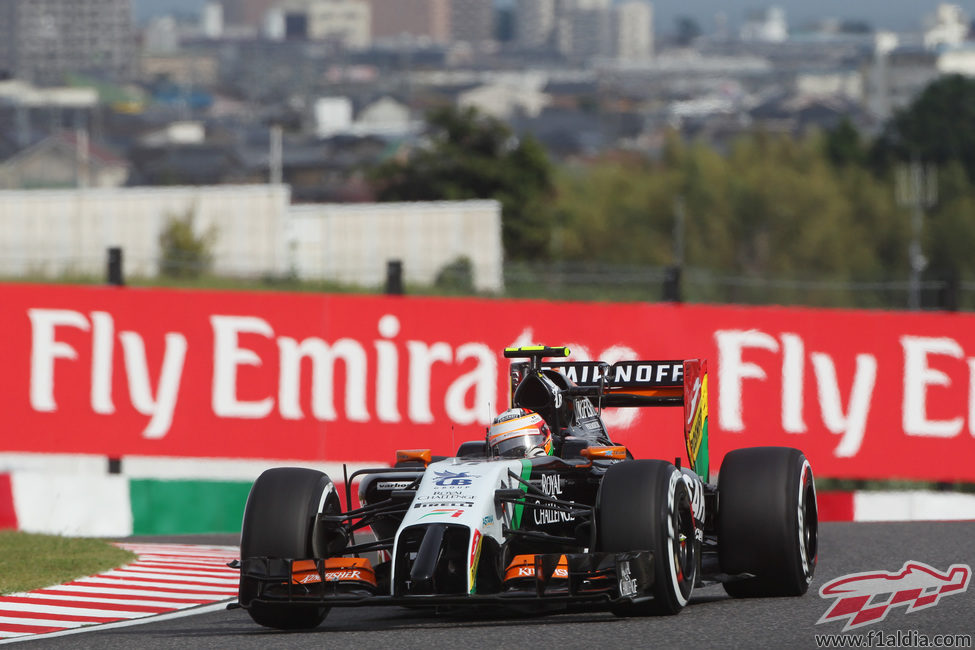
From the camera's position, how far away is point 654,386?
10430mm

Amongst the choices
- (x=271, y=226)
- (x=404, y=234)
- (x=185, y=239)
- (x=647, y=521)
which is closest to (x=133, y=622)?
(x=647, y=521)

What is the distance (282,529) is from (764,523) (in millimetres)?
2449

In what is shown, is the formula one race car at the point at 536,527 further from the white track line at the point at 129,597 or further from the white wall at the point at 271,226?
the white wall at the point at 271,226

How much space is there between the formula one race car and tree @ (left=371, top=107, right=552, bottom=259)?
196ft

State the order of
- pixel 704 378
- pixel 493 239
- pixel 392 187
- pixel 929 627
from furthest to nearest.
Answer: pixel 392 187
pixel 493 239
pixel 704 378
pixel 929 627

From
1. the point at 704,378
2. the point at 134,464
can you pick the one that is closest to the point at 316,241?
the point at 134,464

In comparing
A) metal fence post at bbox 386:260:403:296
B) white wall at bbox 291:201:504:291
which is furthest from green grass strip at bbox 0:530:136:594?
white wall at bbox 291:201:504:291

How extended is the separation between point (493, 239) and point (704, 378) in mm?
55278

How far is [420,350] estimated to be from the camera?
49.6 feet

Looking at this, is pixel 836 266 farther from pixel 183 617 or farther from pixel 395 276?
pixel 183 617

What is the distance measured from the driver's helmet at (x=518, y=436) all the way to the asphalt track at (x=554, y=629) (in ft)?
2.73

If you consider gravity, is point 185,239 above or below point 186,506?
below

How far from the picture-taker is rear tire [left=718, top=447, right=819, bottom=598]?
917 cm

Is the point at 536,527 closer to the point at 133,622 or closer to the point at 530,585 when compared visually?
the point at 530,585
